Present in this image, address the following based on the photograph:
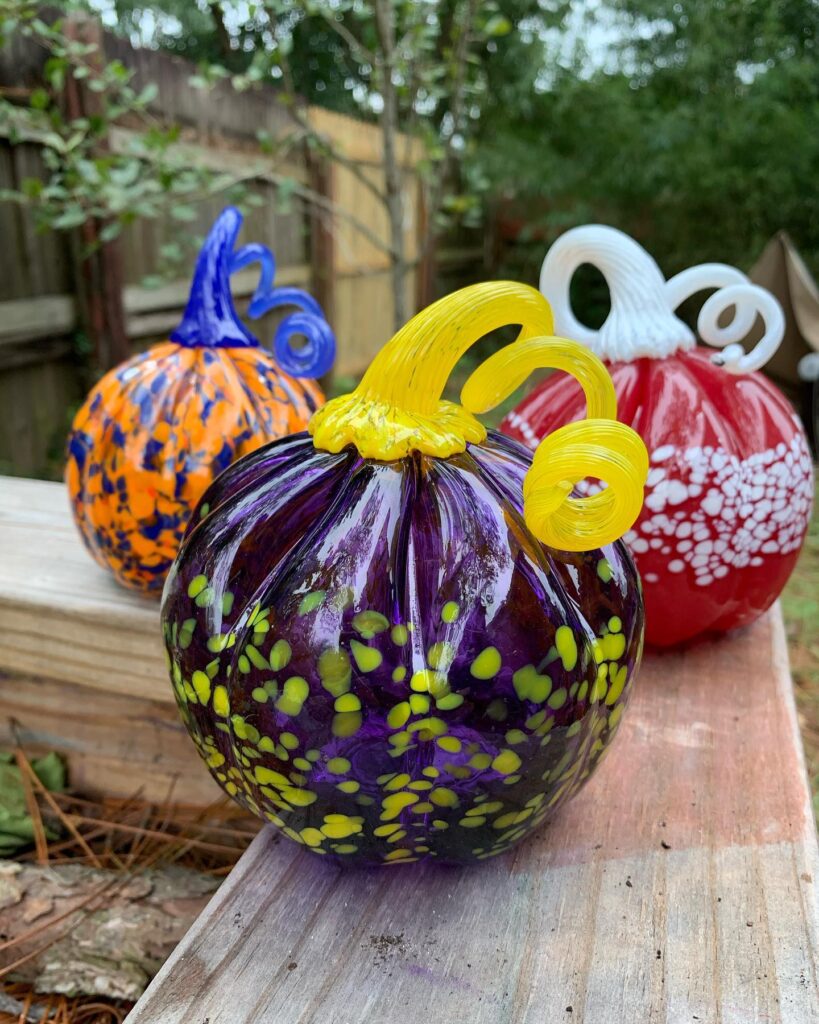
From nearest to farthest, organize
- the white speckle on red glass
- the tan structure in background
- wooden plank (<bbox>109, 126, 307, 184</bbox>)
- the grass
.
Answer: the white speckle on red glass, the grass, wooden plank (<bbox>109, 126, 307, 184</bbox>), the tan structure in background

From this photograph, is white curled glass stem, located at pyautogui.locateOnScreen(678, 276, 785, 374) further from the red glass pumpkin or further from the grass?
the grass

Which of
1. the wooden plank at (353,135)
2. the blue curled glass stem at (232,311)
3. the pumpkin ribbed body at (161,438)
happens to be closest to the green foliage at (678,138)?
the wooden plank at (353,135)

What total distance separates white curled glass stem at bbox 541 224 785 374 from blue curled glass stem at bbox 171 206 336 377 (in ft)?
1.06

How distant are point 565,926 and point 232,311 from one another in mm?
881

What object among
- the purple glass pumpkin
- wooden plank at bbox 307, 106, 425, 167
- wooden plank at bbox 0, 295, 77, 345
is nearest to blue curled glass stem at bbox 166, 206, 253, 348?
the purple glass pumpkin

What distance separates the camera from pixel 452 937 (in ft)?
2.52

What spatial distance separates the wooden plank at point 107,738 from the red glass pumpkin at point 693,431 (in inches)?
28.8

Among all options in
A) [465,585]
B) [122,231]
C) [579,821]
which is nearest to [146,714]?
[579,821]

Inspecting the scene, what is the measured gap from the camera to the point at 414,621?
2.26 ft

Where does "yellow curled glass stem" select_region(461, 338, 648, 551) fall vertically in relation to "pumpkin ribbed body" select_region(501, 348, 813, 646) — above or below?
above

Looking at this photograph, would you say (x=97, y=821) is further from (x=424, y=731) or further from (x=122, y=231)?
(x=122, y=231)

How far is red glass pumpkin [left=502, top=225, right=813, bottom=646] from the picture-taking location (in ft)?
3.52

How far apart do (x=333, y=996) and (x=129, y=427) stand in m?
0.74

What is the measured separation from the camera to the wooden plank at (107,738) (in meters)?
1.43
